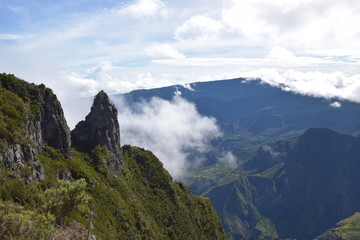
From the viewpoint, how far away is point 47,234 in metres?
34.0

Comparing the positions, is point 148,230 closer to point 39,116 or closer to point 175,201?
point 175,201

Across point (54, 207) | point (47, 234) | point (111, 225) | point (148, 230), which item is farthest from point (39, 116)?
point (47, 234)

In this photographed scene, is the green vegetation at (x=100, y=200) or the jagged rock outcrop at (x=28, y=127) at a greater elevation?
the jagged rock outcrop at (x=28, y=127)

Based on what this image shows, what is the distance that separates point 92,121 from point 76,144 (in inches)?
573

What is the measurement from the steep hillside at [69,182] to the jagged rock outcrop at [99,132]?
530 millimetres

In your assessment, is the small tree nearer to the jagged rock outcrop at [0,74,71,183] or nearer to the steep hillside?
the steep hillside

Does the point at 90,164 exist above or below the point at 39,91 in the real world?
below

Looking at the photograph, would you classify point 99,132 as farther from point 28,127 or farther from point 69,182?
point 69,182

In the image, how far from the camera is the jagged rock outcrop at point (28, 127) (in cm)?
9269

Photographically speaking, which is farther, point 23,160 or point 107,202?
point 107,202

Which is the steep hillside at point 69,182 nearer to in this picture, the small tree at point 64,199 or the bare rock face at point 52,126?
the small tree at point 64,199

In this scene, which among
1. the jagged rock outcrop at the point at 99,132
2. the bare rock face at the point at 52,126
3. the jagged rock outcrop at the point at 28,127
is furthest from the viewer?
the jagged rock outcrop at the point at 99,132

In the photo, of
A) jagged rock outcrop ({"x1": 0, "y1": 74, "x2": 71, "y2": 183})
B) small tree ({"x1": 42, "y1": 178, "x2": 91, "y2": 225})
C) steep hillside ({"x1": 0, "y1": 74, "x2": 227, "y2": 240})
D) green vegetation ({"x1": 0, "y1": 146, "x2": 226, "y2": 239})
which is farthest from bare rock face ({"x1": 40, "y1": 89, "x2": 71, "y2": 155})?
small tree ({"x1": 42, "y1": 178, "x2": 91, "y2": 225})

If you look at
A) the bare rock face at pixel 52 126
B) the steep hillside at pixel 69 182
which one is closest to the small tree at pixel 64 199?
the steep hillside at pixel 69 182
